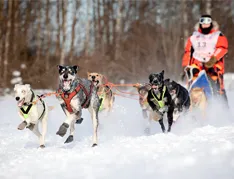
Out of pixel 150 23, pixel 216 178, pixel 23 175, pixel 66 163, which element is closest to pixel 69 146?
pixel 66 163

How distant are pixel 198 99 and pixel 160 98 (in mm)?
1064

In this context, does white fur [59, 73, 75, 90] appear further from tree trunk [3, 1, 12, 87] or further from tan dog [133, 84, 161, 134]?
tree trunk [3, 1, 12, 87]

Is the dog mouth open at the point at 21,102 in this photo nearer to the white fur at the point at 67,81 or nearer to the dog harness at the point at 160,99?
the white fur at the point at 67,81

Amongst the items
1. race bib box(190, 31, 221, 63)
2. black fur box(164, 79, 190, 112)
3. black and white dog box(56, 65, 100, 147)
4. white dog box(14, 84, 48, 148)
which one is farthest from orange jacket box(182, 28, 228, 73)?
white dog box(14, 84, 48, 148)

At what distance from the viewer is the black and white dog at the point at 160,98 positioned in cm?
651

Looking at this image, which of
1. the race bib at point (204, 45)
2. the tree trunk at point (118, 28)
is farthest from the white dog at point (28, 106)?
the tree trunk at point (118, 28)

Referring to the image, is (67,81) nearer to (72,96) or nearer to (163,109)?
(72,96)

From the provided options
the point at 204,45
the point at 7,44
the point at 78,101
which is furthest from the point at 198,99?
the point at 7,44

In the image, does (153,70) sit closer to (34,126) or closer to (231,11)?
(231,11)

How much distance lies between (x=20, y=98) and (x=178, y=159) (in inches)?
95.3

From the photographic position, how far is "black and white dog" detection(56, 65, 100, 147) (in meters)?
5.60

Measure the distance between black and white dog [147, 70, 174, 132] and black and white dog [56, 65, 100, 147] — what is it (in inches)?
36.9

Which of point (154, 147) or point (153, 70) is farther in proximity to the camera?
point (153, 70)

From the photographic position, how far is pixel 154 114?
6.89 metres
